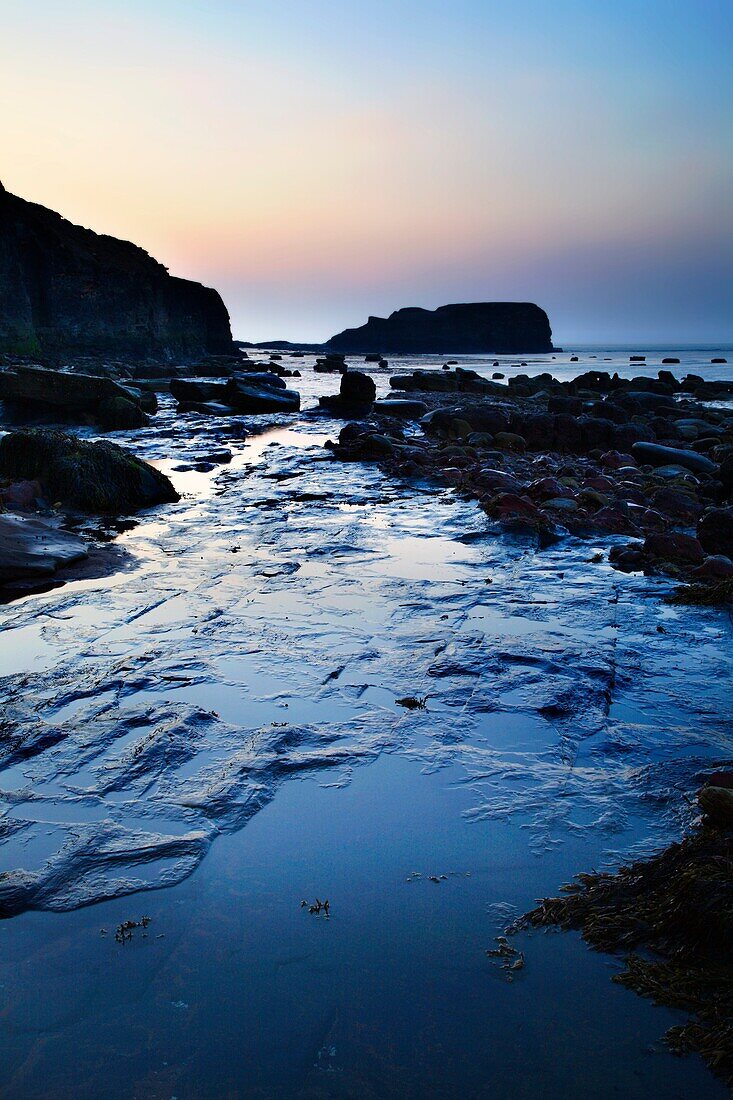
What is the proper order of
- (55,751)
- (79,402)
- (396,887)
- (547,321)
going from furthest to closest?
1. (547,321)
2. (79,402)
3. (55,751)
4. (396,887)

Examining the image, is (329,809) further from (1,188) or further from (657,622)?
(1,188)

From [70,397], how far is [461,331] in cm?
14063

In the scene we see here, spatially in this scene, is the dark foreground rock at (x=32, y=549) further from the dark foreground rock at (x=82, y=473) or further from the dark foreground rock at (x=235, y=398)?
the dark foreground rock at (x=235, y=398)

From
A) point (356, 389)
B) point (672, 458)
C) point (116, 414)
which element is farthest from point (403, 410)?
point (672, 458)

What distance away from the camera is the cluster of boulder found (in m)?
6.86

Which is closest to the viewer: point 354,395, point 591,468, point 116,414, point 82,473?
point 82,473

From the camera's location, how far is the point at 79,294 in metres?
53.2

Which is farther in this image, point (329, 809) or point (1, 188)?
point (1, 188)

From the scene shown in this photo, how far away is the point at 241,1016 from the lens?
1910 millimetres

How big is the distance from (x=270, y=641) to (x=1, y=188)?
48288 mm

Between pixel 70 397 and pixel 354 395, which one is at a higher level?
pixel 70 397

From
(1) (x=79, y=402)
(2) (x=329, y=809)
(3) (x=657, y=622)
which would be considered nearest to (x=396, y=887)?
(2) (x=329, y=809)

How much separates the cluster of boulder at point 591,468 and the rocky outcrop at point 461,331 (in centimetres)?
12950

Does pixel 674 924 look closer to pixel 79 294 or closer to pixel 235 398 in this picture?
pixel 235 398
